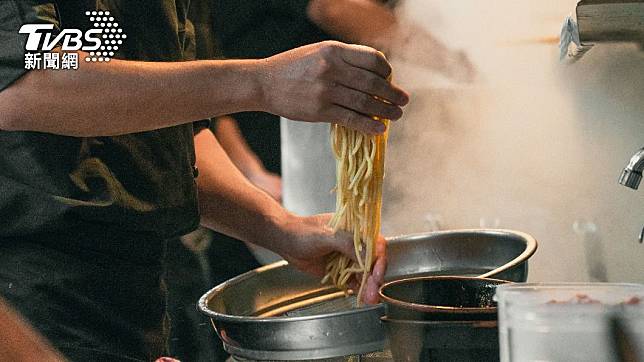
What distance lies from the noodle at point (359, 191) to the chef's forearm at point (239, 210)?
183mm

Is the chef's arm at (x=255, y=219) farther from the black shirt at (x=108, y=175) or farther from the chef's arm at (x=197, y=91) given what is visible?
the chef's arm at (x=197, y=91)

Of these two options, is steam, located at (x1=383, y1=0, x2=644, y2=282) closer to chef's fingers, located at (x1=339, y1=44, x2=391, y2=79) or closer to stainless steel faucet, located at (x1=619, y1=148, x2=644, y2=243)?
stainless steel faucet, located at (x1=619, y1=148, x2=644, y2=243)

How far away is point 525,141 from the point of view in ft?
7.75

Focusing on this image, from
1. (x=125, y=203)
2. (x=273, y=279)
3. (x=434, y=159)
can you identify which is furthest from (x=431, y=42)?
(x=125, y=203)

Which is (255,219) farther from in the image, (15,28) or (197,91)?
(15,28)

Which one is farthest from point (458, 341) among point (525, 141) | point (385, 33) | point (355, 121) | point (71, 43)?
point (385, 33)

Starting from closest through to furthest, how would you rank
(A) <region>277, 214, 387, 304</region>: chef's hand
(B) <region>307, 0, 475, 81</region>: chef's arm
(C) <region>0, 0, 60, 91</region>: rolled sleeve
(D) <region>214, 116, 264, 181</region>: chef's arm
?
(C) <region>0, 0, 60, 91</region>: rolled sleeve
(A) <region>277, 214, 387, 304</region>: chef's hand
(B) <region>307, 0, 475, 81</region>: chef's arm
(D) <region>214, 116, 264, 181</region>: chef's arm

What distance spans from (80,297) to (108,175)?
0.25 metres

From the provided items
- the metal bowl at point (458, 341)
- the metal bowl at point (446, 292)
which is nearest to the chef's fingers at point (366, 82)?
the metal bowl at point (446, 292)

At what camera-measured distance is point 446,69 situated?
2.50m

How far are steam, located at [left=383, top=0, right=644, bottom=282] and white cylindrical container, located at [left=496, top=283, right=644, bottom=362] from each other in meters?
1.33

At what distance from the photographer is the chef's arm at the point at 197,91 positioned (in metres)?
1.37

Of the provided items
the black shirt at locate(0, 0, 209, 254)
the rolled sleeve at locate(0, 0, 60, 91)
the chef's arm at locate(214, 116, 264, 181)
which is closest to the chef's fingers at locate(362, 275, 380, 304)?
the black shirt at locate(0, 0, 209, 254)

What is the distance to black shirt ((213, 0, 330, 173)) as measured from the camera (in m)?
2.77
